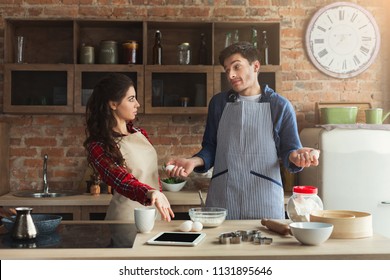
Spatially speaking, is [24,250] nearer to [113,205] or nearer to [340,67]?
[113,205]

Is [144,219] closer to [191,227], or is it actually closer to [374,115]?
[191,227]

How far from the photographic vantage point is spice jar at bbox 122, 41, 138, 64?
12.7 ft

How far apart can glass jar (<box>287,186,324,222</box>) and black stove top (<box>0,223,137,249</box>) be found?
68 cm

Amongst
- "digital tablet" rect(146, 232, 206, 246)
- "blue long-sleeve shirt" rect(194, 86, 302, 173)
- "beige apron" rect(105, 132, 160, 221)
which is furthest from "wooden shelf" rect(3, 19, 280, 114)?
"digital tablet" rect(146, 232, 206, 246)

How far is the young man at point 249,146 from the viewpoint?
2.76m

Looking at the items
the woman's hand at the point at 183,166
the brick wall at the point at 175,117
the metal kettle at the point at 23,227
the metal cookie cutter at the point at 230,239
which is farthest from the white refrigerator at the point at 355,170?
the metal kettle at the point at 23,227

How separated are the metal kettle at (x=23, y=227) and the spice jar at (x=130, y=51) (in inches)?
83.3

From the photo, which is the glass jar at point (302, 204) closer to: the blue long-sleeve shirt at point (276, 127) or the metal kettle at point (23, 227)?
the blue long-sleeve shirt at point (276, 127)

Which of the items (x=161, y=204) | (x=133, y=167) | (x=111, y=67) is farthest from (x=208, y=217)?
(x=111, y=67)

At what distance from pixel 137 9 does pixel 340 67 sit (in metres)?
1.73

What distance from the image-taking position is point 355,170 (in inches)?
141

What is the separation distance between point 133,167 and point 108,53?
1.49 m

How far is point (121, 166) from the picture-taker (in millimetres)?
2455
